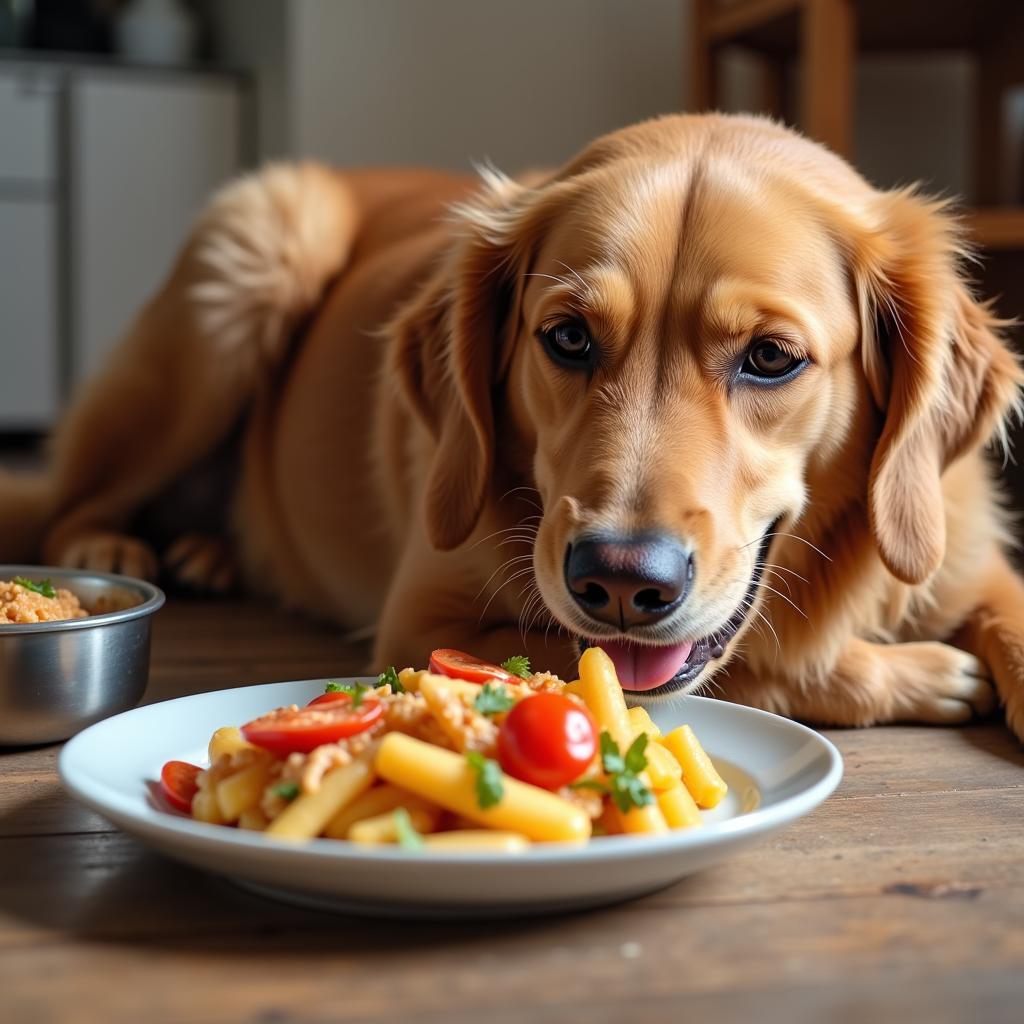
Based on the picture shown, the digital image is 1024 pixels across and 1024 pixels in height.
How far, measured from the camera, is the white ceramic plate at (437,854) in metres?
1.09

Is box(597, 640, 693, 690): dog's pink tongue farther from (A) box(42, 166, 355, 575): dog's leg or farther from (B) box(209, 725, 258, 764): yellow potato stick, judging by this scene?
(A) box(42, 166, 355, 575): dog's leg

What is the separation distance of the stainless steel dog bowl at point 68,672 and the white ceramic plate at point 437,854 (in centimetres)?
23

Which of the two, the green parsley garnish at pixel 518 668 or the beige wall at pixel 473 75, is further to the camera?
the beige wall at pixel 473 75

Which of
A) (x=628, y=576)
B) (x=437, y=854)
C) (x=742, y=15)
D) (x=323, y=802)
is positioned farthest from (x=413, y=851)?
(x=742, y=15)

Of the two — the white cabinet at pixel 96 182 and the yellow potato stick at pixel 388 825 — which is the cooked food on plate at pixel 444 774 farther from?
the white cabinet at pixel 96 182

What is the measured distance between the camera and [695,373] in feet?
5.77

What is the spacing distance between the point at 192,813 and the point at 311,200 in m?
2.10

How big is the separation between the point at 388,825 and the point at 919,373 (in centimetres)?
112

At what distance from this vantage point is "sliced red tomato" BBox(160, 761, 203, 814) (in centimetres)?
134

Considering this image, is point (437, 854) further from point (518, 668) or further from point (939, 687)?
point (939, 687)

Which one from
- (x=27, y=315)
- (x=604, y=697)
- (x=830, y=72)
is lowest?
(x=604, y=697)

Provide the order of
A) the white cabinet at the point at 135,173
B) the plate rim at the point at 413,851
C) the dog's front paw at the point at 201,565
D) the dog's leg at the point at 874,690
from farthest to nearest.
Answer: the white cabinet at the point at 135,173 < the dog's front paw at the point at 201,565 < the dog's leg at the point at 874,690 < the plate rim at the point at 413,851

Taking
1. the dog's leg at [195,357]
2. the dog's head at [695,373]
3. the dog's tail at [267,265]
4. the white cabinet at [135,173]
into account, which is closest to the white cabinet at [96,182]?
the white cabinet at [135,173]

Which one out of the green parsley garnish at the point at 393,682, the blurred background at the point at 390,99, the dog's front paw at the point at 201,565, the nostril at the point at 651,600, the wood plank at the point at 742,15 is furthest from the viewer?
the blurred background at the point at 390,99
